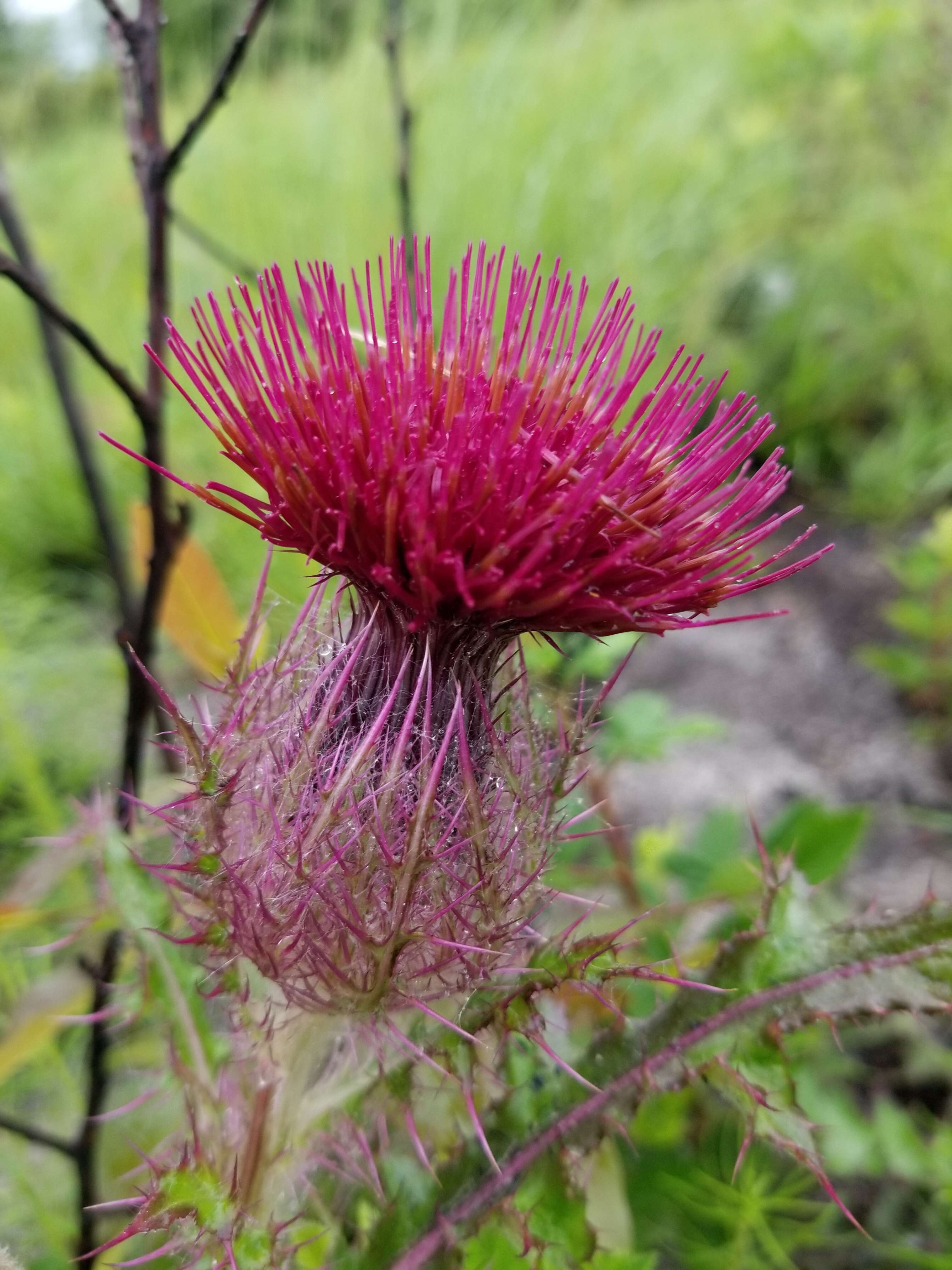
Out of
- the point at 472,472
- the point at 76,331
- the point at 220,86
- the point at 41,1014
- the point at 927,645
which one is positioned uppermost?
the point at 220,86

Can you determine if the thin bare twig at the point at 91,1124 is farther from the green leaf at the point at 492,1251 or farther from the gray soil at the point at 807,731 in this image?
the gray soil at the point at 807,731

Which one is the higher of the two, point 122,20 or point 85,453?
point 122,20

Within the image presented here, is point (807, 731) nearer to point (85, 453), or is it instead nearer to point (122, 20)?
point (85, 453)

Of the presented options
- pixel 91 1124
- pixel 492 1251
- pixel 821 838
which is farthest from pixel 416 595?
pixel 821 838

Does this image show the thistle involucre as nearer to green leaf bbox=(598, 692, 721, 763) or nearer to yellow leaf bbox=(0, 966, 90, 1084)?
yellow leaf bbox=(0, 966, 90, 1084)

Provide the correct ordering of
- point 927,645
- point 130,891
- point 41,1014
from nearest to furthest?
1. point 130,891
2. point 41,1014
3. point 927,645

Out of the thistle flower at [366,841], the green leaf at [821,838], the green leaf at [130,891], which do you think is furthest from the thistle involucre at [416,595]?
the green leaf at [821,838]

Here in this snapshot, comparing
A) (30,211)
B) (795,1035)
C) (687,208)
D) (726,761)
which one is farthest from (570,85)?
(795,1035)
